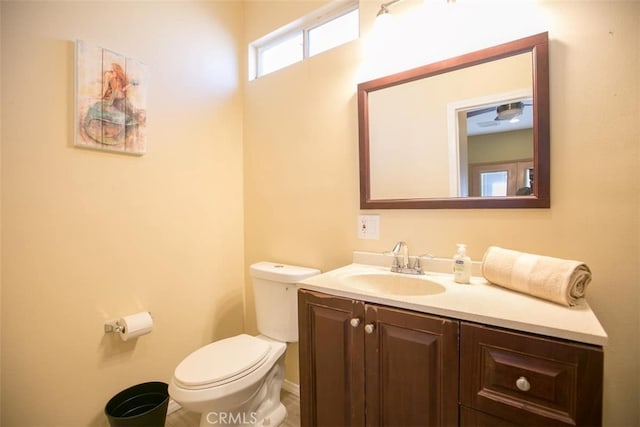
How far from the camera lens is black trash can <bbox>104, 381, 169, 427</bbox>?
50.4 inches

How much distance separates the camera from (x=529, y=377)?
73cm

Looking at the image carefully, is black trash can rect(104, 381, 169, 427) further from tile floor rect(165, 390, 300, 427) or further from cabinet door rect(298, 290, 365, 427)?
cabinet door rect(298, 290, 365, 427)

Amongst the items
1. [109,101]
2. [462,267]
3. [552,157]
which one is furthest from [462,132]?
[109,101]

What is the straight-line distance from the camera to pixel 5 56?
115 centimetres

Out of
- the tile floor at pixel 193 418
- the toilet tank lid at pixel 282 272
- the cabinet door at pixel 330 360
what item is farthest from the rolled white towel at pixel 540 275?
the tile floor at pixel 193 418

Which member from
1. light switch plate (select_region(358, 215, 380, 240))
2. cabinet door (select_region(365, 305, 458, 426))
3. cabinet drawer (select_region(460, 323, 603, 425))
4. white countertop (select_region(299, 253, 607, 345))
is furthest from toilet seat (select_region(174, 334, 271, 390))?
cabinet drawer (select_region(460, 323, 603, 425))

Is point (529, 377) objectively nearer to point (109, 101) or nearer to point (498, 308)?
point (498, 308)

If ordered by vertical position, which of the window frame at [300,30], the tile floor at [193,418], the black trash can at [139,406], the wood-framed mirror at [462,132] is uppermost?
the window frame at [300,30]

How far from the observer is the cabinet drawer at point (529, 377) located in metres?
0.68

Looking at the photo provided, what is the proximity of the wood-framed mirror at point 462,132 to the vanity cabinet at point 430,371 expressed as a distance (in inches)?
23.3

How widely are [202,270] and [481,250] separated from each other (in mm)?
1605

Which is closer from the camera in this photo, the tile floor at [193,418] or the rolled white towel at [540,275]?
the rolled white towel at [540,275]

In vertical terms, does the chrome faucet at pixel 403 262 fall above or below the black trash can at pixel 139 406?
above

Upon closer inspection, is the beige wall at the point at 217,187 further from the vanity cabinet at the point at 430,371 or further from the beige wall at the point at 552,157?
the vanity cabinet at the point at 430,371
